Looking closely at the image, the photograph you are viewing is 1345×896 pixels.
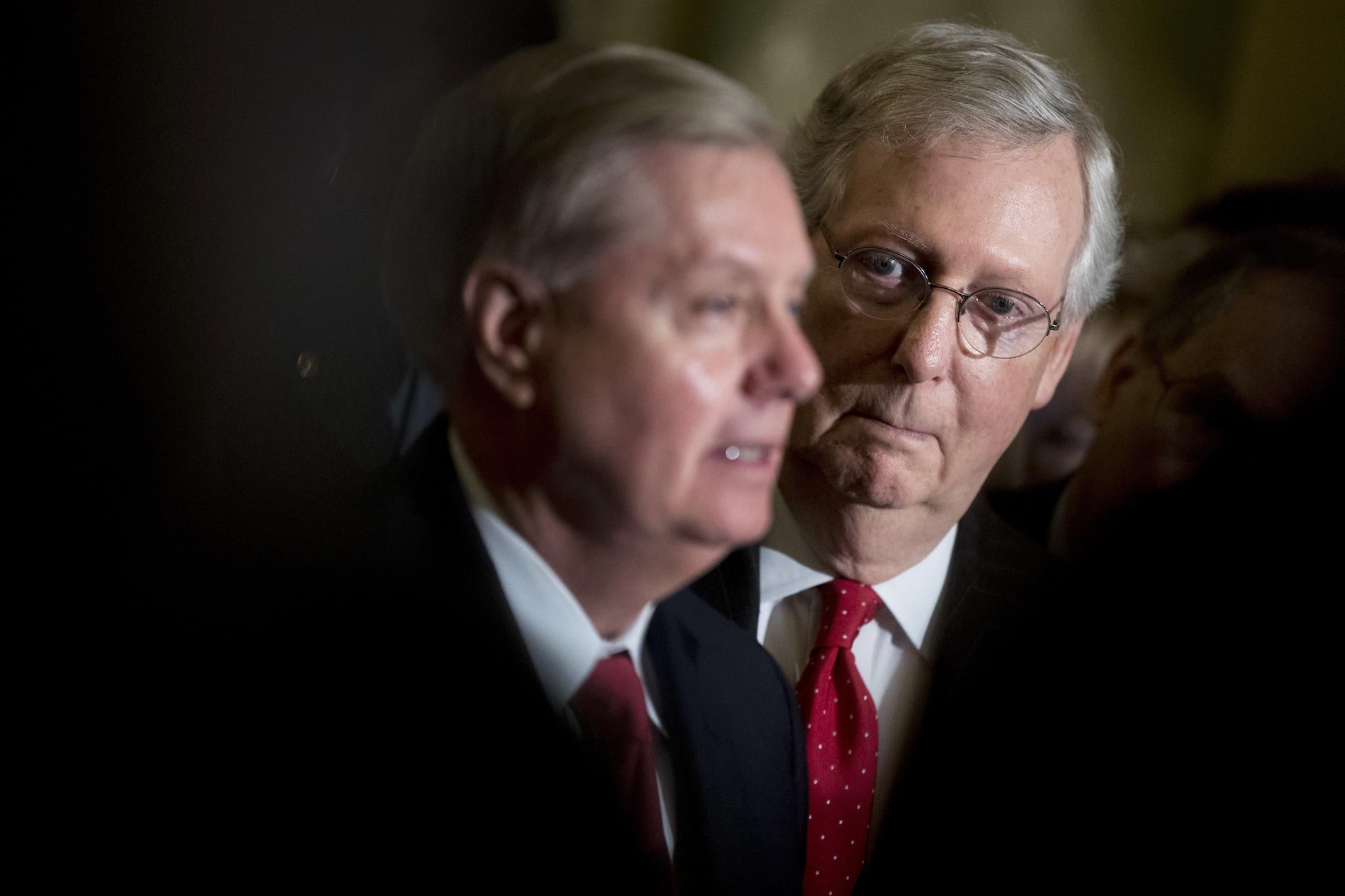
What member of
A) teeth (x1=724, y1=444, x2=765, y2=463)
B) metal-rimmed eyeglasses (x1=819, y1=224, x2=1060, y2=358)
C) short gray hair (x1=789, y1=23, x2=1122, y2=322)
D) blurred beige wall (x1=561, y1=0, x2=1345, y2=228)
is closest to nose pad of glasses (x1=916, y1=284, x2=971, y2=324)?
metal-rimmed eyeglasses (x1=819, y1=224, x2=1060, y2=358)

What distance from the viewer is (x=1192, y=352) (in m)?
1.40

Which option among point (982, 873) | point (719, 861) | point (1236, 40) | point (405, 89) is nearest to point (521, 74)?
point (405, 89)

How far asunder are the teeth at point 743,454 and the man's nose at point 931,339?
0.29 meters

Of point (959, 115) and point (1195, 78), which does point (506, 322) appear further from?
point (1195, 78)

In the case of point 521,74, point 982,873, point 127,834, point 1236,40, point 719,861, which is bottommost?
point 982,873

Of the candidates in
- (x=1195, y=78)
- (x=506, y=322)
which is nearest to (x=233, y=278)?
(x=506, y=322)

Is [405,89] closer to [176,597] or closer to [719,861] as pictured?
[176,597]

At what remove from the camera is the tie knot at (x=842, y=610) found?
36.5 inches

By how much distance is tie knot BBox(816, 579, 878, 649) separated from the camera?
0.93 metres

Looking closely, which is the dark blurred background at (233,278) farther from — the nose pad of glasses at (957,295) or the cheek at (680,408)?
the nose pad of glasses at (957,295)

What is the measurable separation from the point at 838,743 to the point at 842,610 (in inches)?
4.0

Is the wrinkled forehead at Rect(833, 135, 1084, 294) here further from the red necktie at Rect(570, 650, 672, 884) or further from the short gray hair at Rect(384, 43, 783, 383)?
the red necktie at Rect(570, 650, 672, 884)

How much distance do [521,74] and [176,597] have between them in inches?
13.6

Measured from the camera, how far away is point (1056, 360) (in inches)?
40.9
